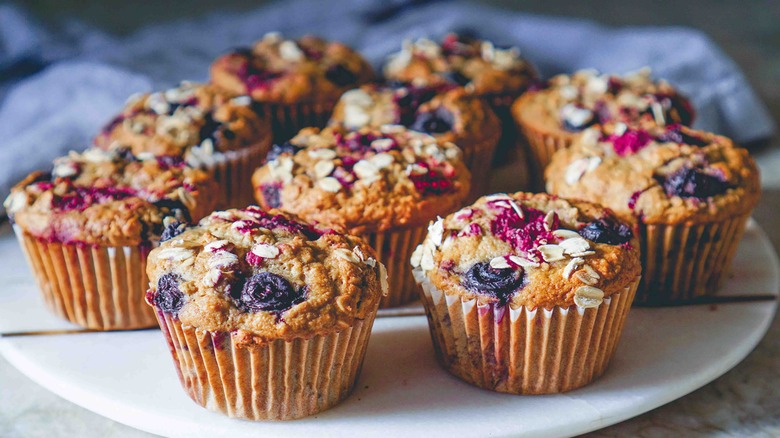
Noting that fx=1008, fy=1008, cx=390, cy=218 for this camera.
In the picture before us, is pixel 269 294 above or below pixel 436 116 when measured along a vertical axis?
above

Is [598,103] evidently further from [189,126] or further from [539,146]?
[189,126]

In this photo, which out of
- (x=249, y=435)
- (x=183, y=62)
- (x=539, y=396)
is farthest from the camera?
(x=183, y=62)

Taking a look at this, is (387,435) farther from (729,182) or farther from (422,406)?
(729,182)

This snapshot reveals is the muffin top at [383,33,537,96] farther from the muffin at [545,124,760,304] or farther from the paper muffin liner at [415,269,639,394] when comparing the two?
the paper muffin liner at [415,269,639,394]

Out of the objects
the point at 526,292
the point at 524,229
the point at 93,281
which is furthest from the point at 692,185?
the point at 93,281

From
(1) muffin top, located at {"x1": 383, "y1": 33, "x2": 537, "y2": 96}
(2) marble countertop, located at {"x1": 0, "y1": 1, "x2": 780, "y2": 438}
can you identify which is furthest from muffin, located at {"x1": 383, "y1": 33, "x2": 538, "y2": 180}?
(2) marble countertop, located at {"x1": 0, "y1": 1, "x2": 780, "y2": 438}

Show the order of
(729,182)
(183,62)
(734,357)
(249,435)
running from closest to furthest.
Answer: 1. (249,435)
2. (734,357)
3. (729,182)
4. (183,62)

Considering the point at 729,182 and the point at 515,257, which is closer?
the point at 515,257

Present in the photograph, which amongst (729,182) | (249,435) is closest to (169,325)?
(249,435)
